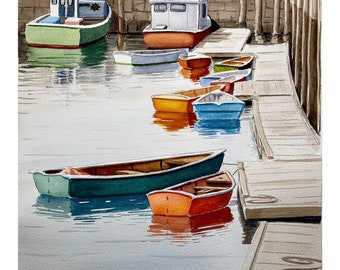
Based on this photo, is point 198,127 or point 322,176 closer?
point 322,176

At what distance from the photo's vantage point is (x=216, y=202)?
10.0 ft

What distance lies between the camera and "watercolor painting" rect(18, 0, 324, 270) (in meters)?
2.96

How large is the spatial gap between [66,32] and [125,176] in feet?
1.59

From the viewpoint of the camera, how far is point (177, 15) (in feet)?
10.8

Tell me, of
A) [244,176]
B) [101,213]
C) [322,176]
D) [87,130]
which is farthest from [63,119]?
[322,176]

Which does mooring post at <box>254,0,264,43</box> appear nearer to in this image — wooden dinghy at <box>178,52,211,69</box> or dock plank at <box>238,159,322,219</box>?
wooden dinghy at <box>178,52,211,69</box>

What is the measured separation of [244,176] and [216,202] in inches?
4.3

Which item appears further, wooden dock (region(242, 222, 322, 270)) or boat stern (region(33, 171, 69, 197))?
boat stern (region(33, 171, 69, 197))

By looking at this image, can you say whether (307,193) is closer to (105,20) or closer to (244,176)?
(244,176)

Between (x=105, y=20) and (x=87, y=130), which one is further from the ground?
(x=105, y=20)

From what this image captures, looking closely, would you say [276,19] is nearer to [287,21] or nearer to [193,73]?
[287,21]

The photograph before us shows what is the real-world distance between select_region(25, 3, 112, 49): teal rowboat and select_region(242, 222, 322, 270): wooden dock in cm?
75

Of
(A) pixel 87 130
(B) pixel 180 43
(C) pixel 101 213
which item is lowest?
(C) pixel 101 213

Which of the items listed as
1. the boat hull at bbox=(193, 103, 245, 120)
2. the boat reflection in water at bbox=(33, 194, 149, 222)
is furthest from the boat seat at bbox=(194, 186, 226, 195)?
the boat hull at bbox=(193, 103, 245, 120)
